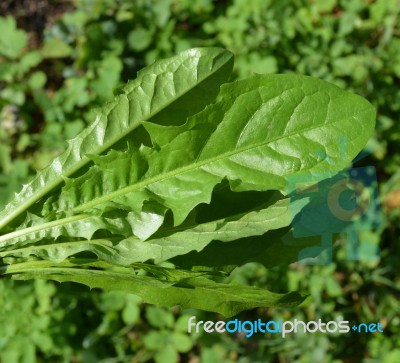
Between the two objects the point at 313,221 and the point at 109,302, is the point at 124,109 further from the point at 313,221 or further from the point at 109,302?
the point at 109,302

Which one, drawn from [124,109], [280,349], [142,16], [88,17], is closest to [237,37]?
[142,16]

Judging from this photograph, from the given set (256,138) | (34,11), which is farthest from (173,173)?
(34,11)

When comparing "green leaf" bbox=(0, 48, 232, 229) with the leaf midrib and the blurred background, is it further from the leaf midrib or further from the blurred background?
the blurred background
